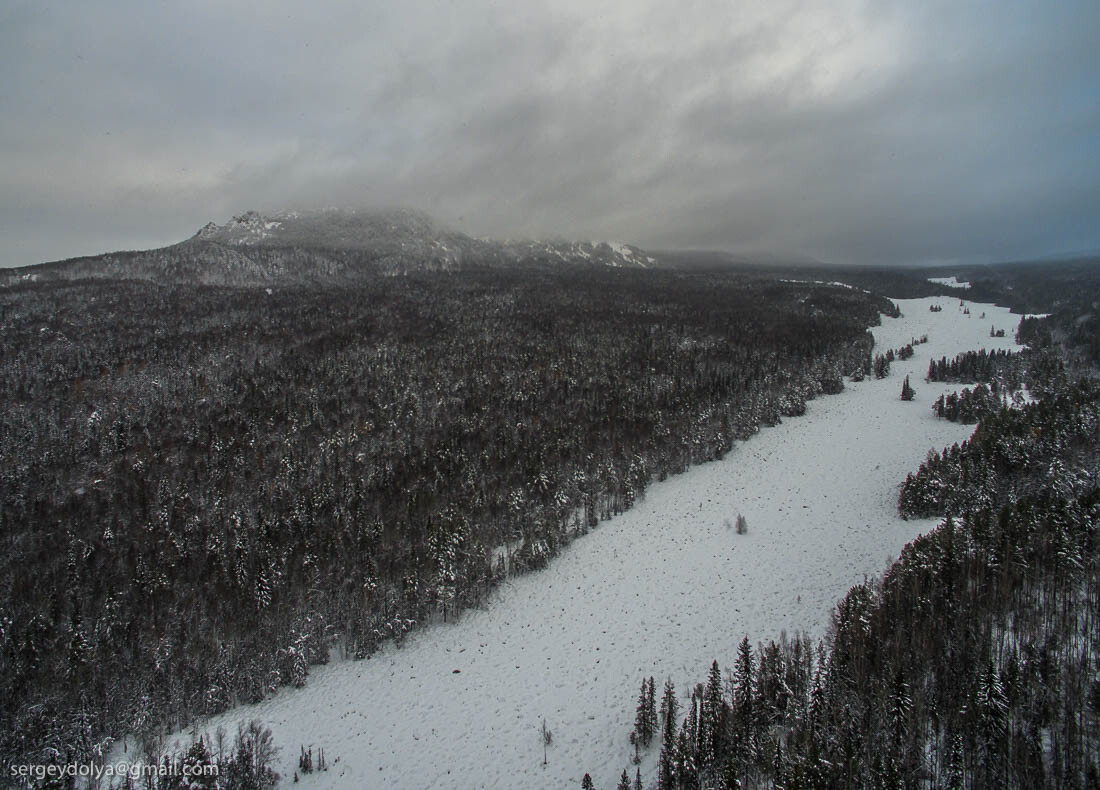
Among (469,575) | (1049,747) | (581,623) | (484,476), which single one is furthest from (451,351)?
(1049,747)

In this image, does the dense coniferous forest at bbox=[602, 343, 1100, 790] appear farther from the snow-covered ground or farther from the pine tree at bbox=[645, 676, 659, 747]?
the snow-covered ground

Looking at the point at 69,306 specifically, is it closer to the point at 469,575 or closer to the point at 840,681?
the point at 469,575

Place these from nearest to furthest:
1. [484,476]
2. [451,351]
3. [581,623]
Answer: [581,623], [484,476], [451,351]

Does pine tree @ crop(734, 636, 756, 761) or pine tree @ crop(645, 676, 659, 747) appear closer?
pine tree @ crop(734, 636, 756, 761)

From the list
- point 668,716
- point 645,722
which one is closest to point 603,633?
point 645,722

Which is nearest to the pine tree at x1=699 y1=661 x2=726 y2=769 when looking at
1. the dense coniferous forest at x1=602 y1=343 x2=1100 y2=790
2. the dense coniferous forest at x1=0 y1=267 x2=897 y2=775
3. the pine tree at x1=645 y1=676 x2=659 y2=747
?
the dense coniferous forest at x1=602 y1=343 x2=1100 y2=790

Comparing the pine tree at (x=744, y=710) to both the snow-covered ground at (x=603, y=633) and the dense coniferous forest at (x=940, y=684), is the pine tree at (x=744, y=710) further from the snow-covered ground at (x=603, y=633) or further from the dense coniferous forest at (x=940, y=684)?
the snow-covered ground at (x=603, y=633)
